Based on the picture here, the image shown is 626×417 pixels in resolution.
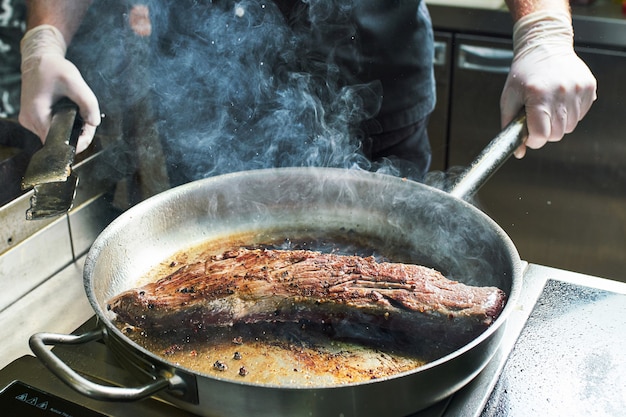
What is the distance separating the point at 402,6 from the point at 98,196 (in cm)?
117

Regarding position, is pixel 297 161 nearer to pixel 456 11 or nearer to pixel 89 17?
pixel 89 17

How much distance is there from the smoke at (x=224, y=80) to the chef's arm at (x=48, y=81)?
0.70ft

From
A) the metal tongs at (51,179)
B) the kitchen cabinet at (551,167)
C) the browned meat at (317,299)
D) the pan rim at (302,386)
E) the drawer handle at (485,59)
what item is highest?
the metal tongs at (51,179)

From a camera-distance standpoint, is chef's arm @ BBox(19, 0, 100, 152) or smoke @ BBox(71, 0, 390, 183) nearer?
chef's arm @ BBox(19, 0, 100, 152)

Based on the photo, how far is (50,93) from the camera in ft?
5.88

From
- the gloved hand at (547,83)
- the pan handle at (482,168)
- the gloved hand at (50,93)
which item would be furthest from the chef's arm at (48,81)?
the gloved hand at (547,83)

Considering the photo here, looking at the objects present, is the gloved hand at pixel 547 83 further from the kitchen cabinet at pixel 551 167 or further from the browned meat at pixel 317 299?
the kitchen cabinet at pixel 551 167

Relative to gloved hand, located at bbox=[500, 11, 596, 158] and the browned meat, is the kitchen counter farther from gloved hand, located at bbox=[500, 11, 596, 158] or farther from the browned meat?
the browned meat

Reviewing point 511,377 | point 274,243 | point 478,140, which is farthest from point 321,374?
point 478,140

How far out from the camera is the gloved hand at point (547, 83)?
1755 millimetres

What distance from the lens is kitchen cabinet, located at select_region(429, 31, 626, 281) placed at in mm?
3078

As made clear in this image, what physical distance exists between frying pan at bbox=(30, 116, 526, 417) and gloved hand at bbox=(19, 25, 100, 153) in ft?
1.08

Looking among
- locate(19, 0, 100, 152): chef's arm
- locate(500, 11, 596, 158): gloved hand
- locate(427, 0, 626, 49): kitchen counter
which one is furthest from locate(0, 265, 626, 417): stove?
locate(427, 0, 626, 49): kitchen counter

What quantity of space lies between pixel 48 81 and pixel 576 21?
7.25ft
